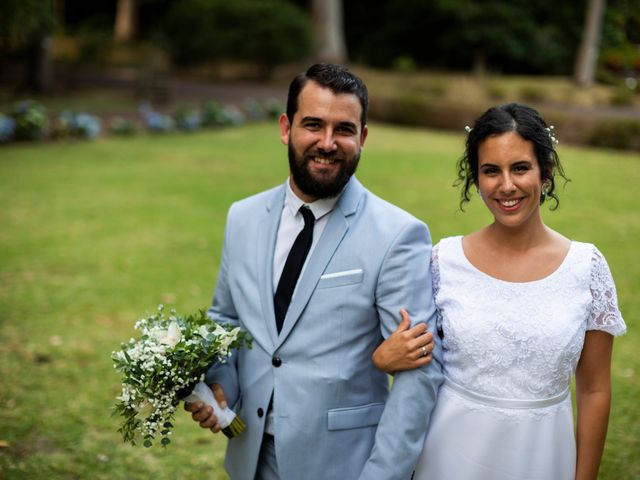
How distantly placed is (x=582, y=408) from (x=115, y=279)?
6560mm

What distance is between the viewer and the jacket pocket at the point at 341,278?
269 centimetres

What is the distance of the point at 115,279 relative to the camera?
837cm

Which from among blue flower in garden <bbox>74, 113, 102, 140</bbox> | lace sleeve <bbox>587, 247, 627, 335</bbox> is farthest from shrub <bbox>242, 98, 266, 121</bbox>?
lace sleeve <bbox>587, 247, 627, 335</bbox>

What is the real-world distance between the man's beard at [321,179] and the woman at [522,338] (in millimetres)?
481

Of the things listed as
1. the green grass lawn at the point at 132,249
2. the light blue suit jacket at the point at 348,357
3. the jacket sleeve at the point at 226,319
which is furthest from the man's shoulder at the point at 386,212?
the green grass lawn at the point at 132,249

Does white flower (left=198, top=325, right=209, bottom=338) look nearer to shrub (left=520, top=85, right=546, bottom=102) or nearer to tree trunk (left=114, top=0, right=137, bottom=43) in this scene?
shrub (left=520, top=85, right=546, bottom=102)

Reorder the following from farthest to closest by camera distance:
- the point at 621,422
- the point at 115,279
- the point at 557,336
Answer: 1. the point at 115,279
2. the point at 621,422
3. the point at 557,336

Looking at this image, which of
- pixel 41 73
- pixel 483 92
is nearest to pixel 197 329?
pixel 483 92

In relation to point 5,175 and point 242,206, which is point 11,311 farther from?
point 5,175

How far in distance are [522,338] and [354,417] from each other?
26.2 inches

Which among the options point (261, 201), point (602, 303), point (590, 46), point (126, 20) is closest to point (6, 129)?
point (261, 201)

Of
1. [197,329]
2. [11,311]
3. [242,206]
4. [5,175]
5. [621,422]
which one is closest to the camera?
[197,329]

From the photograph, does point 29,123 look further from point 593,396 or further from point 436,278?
point 593,396

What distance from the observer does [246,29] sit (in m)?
28.3
